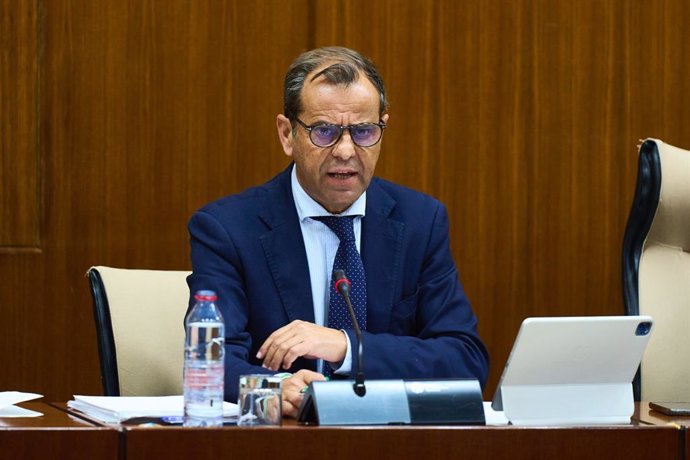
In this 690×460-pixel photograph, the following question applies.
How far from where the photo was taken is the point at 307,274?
255 centimetres

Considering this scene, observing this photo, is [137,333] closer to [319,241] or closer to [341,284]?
[319,241]

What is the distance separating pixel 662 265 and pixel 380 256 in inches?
28.7

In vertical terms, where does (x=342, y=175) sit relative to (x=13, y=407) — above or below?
above

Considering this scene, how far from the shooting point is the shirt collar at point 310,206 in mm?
2607

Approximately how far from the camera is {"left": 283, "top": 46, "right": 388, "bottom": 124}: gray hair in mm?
2555

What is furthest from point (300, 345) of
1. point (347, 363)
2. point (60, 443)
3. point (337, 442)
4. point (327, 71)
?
point (327, 71)

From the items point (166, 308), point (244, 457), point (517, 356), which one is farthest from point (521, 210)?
point (244, 457)

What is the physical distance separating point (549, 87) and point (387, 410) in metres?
2.23

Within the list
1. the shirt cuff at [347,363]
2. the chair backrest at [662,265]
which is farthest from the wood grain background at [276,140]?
the shirt cuff at [347,363]

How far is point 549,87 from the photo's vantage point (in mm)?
3793

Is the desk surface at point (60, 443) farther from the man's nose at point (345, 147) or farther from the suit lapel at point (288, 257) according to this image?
the man's nose at point (345, 147)

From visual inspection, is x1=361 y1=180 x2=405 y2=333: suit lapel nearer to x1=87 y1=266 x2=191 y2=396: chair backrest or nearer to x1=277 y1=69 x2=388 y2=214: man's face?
x1=277 y1=69 x2=388 y2=214: man's face

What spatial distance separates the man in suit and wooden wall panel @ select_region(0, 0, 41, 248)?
115 centimetres

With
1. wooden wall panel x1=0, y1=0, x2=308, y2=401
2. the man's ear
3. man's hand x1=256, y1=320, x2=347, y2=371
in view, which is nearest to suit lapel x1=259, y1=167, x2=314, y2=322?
the man's ear
